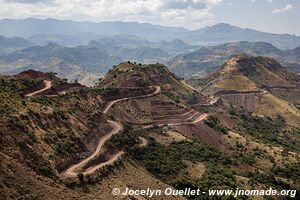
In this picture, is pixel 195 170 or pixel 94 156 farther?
pixel 195 170

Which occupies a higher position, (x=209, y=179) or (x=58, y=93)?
(x=58, y=93)

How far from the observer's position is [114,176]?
82.4 meters

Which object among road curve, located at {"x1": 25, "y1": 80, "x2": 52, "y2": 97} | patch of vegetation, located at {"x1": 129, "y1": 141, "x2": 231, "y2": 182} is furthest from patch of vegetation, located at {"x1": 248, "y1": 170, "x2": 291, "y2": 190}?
road curve, located at {"x1": 25, "y1": 80, "x2": 52, "y2": 97}

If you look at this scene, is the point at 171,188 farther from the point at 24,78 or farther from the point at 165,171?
the point at 24,78

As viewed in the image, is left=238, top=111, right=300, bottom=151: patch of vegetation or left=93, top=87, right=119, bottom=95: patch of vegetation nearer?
left=93, top=87, right=119, bottom=95: patch of vegetation

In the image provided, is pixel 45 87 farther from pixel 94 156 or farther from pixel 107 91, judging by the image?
pixel 94 156

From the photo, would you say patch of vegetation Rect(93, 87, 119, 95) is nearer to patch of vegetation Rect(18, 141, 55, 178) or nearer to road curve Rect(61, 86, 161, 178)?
road curve Rect(61, 86, 161, 178)

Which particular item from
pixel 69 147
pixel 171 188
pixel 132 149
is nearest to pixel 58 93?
pixel 132 149

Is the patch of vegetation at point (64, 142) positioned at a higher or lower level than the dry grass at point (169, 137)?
higher

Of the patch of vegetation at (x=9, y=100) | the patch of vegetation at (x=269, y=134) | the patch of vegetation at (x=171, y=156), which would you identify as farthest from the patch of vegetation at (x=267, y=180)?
the patch of vegetation at (x=9, y=100)

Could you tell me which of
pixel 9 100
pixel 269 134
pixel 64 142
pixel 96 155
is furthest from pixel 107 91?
pixel 269 134

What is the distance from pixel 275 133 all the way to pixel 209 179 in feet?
333

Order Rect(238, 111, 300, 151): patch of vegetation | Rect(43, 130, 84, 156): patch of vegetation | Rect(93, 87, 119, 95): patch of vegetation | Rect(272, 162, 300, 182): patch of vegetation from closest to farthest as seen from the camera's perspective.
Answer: Rect(43, 130, 84, 156): patch of vegetation → Rect(272, 162, 300, 182): patch of vegetation → Rect(93, 87, 119, 95): patch of vegetation → Rect(238, 111, 300, 151): patch of vegetation

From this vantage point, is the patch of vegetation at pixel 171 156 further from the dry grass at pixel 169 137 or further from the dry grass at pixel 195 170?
the dry grass at pixel 169 137
